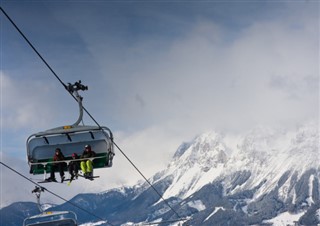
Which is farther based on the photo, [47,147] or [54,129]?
[47,147]

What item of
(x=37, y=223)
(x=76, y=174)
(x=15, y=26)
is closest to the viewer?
(x=15, y=26)

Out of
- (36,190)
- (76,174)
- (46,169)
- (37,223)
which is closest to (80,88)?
(76,174)

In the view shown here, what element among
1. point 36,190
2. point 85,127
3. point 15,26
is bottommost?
point 15,26

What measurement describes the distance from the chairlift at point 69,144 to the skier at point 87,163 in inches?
18.0

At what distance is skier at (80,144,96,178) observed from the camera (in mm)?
29969

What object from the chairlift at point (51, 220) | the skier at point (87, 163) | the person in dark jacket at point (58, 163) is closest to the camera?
the skier at point (87, 163)

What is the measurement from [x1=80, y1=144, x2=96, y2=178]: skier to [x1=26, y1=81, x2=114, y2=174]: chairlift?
458 millimetres

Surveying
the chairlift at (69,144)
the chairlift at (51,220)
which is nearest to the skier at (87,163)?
the chairlift at (69,144)

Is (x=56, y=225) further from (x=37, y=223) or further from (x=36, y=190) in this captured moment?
(x=36, y=190)

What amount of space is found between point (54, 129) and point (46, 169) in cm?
342

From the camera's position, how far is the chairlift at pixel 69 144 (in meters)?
30.7

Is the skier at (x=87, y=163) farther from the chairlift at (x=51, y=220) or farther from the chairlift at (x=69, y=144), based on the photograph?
the chairlift at (x=51, y=220)

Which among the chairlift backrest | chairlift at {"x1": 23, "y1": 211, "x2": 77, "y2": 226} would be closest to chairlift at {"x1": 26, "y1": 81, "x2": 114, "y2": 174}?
the chairlift backrest

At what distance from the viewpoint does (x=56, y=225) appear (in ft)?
149
